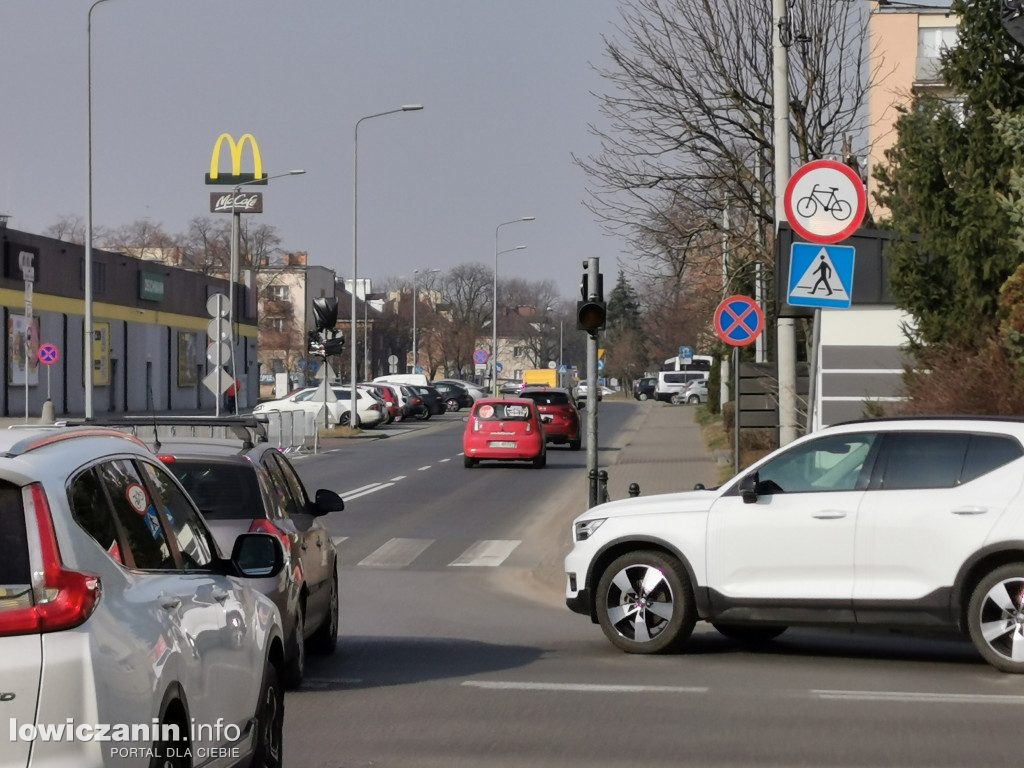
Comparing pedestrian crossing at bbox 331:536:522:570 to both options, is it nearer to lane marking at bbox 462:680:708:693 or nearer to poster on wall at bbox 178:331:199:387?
lane marking at bbox 462:680:708:693

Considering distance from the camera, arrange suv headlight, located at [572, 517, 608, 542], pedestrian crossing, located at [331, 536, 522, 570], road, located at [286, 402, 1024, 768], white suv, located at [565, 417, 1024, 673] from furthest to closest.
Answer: pedestrian crossing, located at [331, 536, 522, 570] → suv headlight, located at [572, 517, 608, 542] → white suv, located at [565, 417, 1024, 673] → road, located at [286, 402, 1024, 768]

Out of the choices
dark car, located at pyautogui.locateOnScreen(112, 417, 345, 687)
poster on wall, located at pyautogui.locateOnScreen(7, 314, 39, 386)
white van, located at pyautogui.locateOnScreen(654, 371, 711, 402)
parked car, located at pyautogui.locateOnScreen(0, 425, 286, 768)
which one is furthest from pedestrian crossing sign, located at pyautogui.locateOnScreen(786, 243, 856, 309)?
white van, located at pyautogui.locateOnScreen(654, 371, 711, 402)

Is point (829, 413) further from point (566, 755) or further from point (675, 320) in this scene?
point (675, 320)

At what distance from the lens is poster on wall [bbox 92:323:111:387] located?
6216 centimetres

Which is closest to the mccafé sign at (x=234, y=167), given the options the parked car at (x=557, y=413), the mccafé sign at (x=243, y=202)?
the mccafé sign at (x=243, y=202)

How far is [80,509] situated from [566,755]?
3512mm

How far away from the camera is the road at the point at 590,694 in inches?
282

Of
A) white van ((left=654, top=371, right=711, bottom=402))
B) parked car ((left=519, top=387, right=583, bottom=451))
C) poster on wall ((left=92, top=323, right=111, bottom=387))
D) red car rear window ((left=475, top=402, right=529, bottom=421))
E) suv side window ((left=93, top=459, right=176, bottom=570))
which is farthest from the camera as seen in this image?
white van ((left=654, top=371, right=711, bottom=402))

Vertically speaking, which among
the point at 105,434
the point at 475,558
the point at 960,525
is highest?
the point at 105,434

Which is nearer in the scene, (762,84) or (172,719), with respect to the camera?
(172,719)

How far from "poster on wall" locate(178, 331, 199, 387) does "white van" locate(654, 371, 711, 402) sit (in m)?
31.7

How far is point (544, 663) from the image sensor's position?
998cm

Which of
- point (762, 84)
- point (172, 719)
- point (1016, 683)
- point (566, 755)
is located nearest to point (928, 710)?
point (1016, 683)

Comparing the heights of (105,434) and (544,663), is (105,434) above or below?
above
